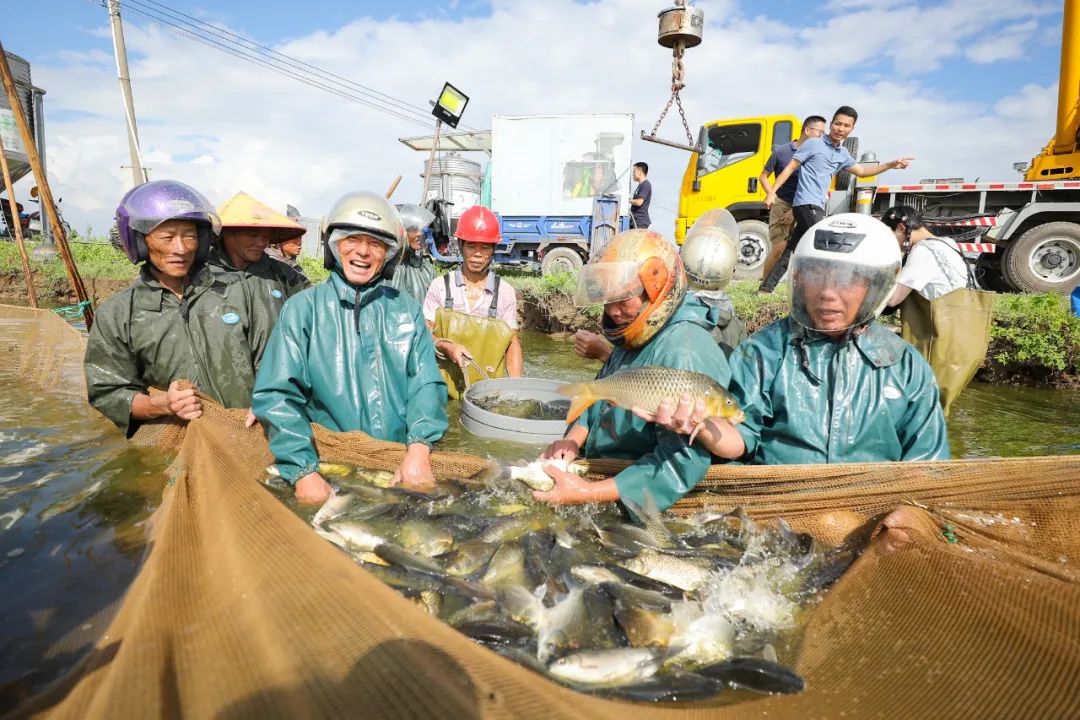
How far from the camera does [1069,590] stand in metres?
1.87

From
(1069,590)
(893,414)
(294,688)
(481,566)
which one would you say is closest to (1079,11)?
(893,414)

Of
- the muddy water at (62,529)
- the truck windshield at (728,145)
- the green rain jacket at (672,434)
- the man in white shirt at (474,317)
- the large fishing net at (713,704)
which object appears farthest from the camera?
the truck windshield at (728,145)

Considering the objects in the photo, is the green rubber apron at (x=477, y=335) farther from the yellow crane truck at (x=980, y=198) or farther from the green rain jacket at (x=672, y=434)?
the yellow crane truck at (x=980, y=198)

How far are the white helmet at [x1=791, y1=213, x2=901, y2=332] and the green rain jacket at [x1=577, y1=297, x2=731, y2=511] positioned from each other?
1.64 ft

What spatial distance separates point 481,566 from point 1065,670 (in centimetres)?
208

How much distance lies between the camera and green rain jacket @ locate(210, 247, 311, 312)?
4.62 meters

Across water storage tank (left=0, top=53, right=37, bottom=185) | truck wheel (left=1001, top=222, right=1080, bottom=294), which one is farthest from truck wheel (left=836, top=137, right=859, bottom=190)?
water storage tank (left=0, top=53, right=37, bottom=185)

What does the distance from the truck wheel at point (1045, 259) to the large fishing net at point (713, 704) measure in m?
11.7

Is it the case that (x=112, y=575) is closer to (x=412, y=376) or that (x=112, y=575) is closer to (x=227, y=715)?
(x=412, y=376)

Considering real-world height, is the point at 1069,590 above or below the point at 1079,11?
below

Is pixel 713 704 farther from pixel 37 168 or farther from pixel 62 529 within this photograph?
pixel 37 168

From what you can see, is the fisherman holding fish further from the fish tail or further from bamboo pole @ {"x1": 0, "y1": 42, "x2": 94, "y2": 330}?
bamboo pole @ {"x1": 0, "y1": 42, "x2": 94, "y2": 330}

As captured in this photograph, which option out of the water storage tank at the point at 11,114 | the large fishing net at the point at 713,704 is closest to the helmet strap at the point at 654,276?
the large fishing net at the point at 713,704

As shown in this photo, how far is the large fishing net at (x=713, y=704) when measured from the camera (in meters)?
1.34
